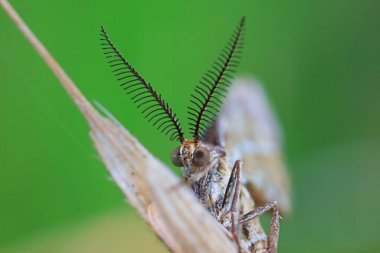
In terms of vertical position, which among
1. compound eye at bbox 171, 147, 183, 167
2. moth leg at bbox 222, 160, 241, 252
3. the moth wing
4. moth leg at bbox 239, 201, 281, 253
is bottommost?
moth leg at bbox 239, 201, 281, 253

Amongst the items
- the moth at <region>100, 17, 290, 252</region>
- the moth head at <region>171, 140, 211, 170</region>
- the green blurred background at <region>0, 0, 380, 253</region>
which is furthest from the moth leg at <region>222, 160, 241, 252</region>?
the green blurred background at <region>0, 0, 380, 253</region>

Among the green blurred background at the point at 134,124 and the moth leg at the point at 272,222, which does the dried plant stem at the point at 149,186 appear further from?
the green blurred background at the point at 134,124

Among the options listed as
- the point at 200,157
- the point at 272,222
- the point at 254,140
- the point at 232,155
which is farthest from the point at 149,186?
the point at 254,140

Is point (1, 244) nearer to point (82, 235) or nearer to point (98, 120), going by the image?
point (82, 235)

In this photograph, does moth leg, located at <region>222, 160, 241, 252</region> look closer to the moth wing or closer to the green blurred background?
the moth wing

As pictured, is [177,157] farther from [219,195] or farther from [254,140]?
[254,140]
